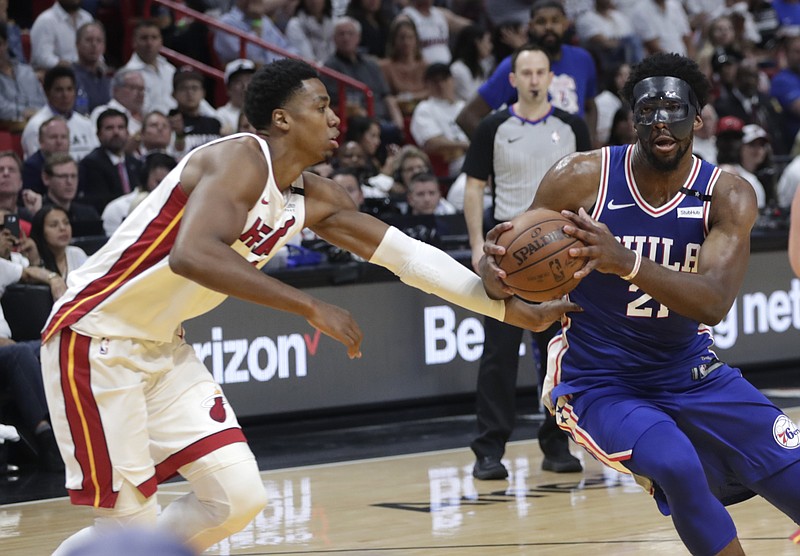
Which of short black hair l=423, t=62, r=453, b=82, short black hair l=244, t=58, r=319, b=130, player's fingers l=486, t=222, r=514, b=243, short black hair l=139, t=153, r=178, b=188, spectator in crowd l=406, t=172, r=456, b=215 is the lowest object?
player's fingers l=486, t=222, r=514, b=243

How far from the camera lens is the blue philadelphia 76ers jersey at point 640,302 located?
445cm

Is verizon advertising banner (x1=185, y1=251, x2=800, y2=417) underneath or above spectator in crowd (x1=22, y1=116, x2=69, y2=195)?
underneath

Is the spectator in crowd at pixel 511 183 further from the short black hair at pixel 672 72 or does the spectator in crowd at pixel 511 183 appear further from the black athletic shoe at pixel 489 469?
the short black hair at pixel 672 72

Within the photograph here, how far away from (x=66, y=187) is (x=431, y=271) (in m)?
5.02

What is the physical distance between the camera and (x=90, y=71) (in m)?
Answer: 11.1

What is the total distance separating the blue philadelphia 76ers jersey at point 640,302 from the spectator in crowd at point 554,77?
369 cm

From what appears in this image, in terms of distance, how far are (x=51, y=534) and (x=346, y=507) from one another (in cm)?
142

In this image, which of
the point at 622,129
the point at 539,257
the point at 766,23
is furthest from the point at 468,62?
the point at 539,257

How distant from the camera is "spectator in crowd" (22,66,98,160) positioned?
10188 mm

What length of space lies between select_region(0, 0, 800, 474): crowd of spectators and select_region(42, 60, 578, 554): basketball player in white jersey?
395 cm

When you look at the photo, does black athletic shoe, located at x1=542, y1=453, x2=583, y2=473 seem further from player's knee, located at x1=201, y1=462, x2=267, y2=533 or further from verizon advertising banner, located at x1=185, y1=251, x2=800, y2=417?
player's knee, located at x1=201, y1=462, x2=267, y2=533

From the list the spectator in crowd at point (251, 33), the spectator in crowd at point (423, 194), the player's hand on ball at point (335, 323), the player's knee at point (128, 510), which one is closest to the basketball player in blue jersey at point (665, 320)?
the player's hand on ball at point (335, 323)

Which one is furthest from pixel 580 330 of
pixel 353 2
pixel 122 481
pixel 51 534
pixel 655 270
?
pixel 353 2

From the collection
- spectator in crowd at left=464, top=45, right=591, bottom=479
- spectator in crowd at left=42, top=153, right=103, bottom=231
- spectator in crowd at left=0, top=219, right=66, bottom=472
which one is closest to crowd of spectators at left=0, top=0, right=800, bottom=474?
spectator in crowd at left=42, top=153, right=103, bottom=231
